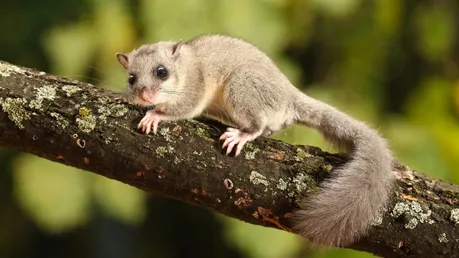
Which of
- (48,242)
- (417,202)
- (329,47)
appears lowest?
(48,242)

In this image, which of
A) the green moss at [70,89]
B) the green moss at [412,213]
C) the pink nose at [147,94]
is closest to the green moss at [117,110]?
the green moss at [70,89]

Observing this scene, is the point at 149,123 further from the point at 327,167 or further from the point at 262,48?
the point at 262,48

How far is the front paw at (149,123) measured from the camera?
2445 mm

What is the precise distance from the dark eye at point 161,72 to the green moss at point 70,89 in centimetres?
54

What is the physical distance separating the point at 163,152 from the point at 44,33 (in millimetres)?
2836

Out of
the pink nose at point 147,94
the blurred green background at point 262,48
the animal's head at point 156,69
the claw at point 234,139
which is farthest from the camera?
the blurred green background at point 262,48

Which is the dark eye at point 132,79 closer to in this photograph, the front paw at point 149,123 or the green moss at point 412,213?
the front paw at point 149,123

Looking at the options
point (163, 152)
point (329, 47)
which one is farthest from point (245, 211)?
point (329, 47)

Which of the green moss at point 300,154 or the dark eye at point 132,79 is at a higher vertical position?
the dark eye at point 132,79

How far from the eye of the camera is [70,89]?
2521 millimetres

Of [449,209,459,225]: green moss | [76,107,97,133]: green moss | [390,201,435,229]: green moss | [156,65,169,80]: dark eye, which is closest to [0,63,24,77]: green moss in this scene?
[76,107,97,133]: green moss

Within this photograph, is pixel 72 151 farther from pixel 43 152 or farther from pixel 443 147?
pixel 443 147

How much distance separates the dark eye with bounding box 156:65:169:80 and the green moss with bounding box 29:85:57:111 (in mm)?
590

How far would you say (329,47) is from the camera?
4.95 metres
